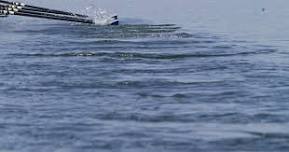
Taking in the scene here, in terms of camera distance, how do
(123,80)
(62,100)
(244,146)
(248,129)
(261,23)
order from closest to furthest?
(244,146), (248,129), (62,100), (123,80), (261,23)

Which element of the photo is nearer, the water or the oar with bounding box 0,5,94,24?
the water

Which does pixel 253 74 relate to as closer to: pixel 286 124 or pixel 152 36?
pixel 286 124

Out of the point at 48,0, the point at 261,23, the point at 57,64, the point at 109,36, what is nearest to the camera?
the point at 57,64

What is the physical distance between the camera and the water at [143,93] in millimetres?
15297

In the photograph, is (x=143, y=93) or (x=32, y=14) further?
(x=32, y=14)

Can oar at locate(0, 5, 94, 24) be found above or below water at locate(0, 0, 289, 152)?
above

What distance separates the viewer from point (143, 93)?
67.6ft

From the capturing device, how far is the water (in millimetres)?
15297

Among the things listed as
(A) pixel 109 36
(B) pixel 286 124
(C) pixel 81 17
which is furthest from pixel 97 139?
(C) pixel 81 17

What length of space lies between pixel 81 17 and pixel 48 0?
5251 centimetres

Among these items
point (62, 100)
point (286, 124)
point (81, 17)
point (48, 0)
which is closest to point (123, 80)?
point (62, 100)

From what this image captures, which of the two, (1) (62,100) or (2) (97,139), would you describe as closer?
(2) (97,139)

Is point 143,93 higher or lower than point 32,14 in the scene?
lower

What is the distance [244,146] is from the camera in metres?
14.6
